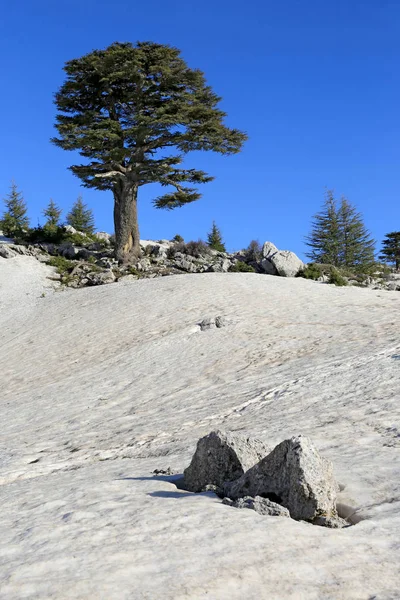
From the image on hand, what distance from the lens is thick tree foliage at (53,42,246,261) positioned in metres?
26.5

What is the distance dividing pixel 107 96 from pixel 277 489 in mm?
29120

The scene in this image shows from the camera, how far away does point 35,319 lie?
63.8 feet

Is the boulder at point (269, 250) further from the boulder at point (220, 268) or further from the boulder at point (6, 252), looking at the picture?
the boulder at point (6, 252)

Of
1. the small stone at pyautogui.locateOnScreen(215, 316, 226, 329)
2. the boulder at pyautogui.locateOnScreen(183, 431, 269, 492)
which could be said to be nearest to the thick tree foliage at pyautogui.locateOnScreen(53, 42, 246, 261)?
the small stone at pyautogui.locateOnScreen(215, 316, 226, 329)

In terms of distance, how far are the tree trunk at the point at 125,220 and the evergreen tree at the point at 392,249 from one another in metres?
32.7

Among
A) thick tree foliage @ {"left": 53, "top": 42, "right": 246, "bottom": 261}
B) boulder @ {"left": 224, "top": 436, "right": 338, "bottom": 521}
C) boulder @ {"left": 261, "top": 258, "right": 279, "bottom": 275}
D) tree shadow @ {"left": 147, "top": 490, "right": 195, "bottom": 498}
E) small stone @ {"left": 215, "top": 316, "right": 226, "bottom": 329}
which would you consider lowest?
tree shadow @ {"left": 147, "top": 490, "right": 195, "bottom": 498}

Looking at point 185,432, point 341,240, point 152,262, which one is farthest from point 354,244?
point 185,432

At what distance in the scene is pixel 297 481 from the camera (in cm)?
366

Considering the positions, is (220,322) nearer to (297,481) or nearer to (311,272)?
(297,481)

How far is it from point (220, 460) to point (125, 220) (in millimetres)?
26222

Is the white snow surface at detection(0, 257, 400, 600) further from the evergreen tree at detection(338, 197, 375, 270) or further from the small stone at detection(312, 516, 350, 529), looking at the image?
the evergreen tree at detection(338, 197, 375, 270)

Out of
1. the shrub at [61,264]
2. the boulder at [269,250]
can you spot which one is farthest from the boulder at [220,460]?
the shrub at [61,264]

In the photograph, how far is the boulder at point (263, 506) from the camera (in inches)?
141

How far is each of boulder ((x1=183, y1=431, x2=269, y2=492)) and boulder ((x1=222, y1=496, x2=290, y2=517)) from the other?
53 cm
